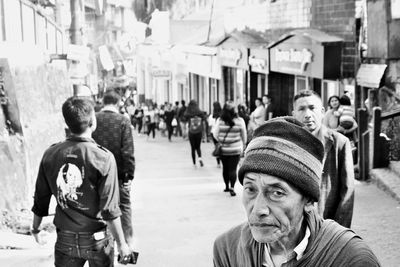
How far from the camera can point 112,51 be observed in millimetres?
53969

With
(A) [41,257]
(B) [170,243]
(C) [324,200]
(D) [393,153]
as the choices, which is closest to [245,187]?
(C) [324,200]

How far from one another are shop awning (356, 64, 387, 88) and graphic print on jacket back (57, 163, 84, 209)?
9977 mm

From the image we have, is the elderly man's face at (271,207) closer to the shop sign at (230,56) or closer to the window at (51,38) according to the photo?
the window at (51,38)

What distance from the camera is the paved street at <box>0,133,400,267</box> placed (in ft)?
23.6

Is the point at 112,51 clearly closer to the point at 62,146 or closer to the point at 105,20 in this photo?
the point at 105,20

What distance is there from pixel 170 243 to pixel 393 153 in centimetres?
505

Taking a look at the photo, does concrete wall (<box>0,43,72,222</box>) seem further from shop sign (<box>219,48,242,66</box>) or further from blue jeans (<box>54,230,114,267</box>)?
shop sign (<box>219,48,242,66</box>)

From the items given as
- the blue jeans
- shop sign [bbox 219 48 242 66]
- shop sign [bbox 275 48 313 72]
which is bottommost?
the blue jeans

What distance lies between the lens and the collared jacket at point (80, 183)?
168 inches

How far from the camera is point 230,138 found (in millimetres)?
11203

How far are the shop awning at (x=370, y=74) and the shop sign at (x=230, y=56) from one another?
10.1 metres

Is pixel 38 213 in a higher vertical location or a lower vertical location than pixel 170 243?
higher

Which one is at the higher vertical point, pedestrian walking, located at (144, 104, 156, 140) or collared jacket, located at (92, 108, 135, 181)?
collared jacket, located at (92, 108, 135, 181)

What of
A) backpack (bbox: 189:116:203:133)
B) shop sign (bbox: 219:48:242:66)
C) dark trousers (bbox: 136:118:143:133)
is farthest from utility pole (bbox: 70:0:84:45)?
dark trousers (bbox: 136:118:143:133)
